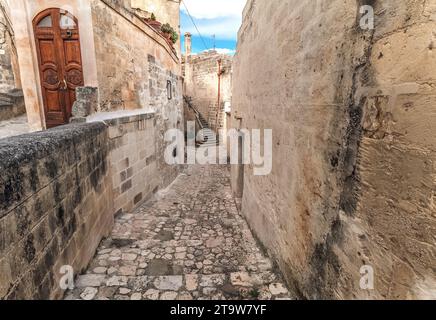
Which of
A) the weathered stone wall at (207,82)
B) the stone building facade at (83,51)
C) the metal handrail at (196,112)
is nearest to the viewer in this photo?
the stone building facade at (83,51)

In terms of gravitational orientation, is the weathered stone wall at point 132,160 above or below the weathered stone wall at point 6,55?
below

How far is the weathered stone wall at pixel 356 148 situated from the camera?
1022 mm

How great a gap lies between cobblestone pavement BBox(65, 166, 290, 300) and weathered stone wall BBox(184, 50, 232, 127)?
12.5 meters

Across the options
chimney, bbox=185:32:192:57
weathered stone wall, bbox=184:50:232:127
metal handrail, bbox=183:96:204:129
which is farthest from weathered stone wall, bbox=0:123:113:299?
chimney, bbox=185:32:192:57

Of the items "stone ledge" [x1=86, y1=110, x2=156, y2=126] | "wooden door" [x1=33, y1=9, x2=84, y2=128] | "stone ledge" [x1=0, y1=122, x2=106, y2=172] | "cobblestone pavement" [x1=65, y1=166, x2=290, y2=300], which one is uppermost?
"wooden door" [x1=33, y1=9, x2=84, y2=128]

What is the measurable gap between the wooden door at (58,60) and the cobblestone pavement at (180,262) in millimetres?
2591

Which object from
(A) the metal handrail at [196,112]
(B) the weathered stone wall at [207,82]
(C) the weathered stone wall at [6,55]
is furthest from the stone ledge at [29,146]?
(A) the metal handrail at [196,112]

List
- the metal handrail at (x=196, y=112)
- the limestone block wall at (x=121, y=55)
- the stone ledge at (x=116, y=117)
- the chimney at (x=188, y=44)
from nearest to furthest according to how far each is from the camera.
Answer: the stone ledge at (x=116, y=117)
the limestone block wall at (x=121, y=55)
the metal handrail at (x=196, y=112)
the chimney at (x=188, y=44)

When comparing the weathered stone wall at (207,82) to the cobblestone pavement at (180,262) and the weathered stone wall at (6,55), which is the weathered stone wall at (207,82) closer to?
the weathered stone wall at (6,55)

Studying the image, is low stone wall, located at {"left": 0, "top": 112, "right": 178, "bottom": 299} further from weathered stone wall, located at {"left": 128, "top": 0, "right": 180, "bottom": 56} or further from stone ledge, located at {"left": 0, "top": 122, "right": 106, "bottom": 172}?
weathered stone wall, located at {"left": 128, "top": 0, "right": 180, "bottom": 56}

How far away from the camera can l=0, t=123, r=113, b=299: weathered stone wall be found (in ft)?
4.38

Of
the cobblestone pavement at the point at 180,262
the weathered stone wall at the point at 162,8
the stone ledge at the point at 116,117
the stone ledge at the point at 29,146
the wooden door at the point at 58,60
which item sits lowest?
the cobblestone pavement at the point at 180,262

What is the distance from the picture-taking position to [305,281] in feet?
6.56
